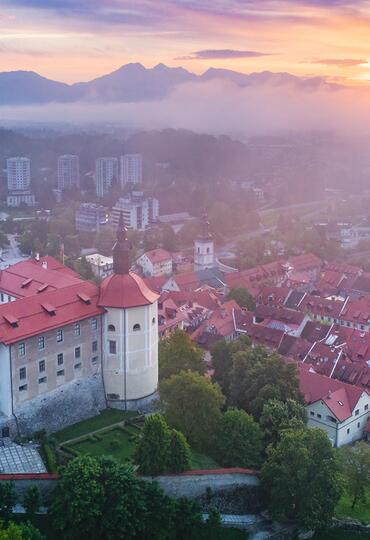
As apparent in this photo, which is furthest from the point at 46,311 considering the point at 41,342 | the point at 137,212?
the point at 137,212

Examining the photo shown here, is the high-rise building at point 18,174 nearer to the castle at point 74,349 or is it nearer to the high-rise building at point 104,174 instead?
the high-rise building at point 104,174

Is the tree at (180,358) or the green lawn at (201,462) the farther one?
the tree at (180,358)

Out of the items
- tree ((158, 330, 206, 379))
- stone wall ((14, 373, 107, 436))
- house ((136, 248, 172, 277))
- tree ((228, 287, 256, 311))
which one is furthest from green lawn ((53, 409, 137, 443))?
house ((136, 248, 172, 277))

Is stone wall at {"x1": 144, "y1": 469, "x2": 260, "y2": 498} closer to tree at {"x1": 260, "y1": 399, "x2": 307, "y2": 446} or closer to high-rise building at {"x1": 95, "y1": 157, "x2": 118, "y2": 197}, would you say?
tree at {"x1": 260, "y1": 399, "x2": 307, "y2": 446}

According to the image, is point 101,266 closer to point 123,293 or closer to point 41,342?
point 123,293

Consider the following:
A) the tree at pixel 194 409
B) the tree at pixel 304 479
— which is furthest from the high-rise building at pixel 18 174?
the tree at pixel 304 479
